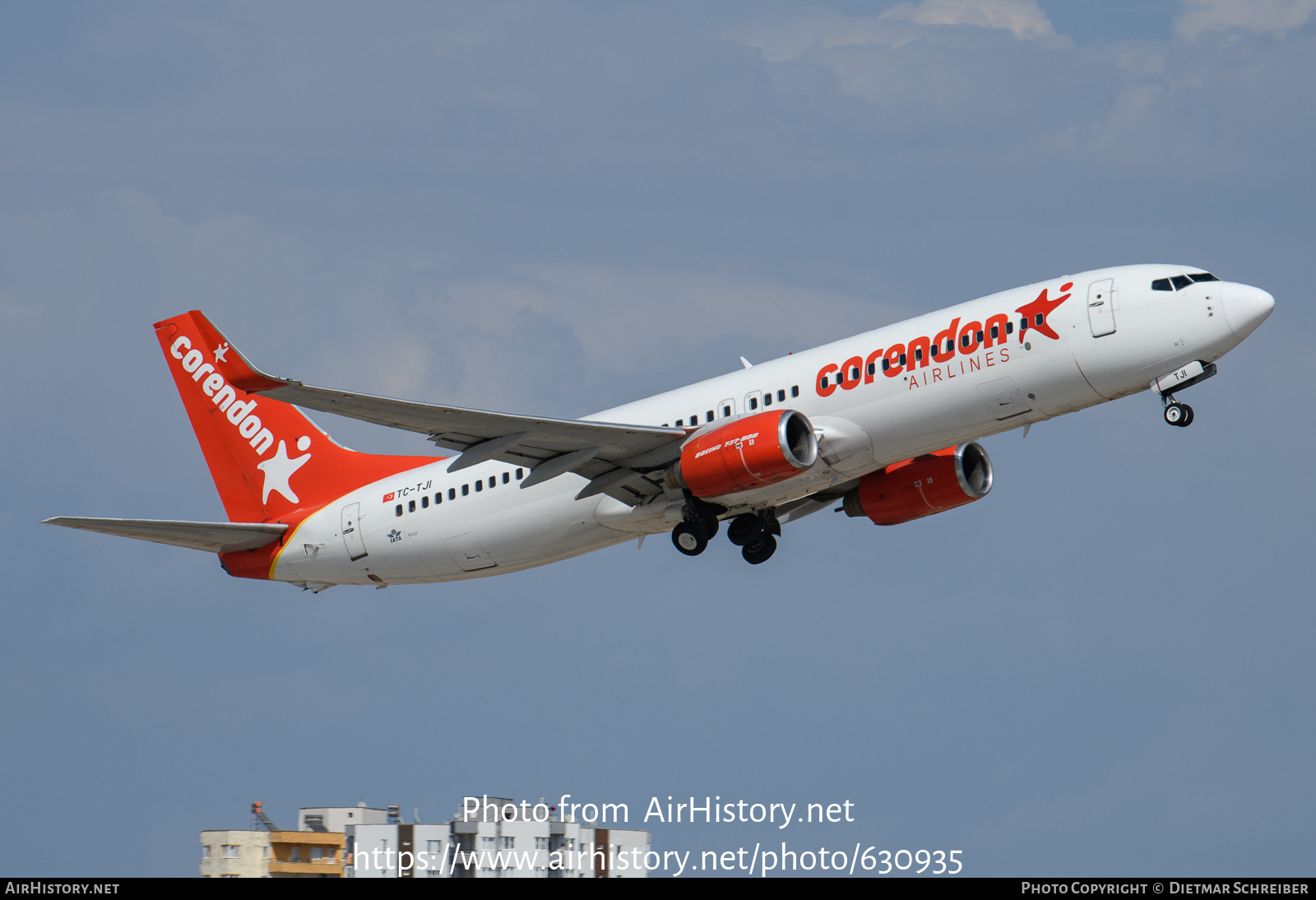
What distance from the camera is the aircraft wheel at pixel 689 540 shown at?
3822 centimetres

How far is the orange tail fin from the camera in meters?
44.8

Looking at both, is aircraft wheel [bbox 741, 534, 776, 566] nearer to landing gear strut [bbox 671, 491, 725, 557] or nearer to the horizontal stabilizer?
landing gear strut [bbox 671, 491, 725, 557]

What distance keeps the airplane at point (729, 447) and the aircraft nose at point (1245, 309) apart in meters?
0.05

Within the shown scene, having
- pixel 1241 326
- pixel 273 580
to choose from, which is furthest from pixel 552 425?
pixel 1241 326

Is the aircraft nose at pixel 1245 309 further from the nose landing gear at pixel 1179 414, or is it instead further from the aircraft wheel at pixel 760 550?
the aircraft wheel at pixel 760 550

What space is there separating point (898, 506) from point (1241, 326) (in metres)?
10.6

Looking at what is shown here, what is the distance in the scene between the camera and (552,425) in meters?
36.2

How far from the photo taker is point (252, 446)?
46594mm

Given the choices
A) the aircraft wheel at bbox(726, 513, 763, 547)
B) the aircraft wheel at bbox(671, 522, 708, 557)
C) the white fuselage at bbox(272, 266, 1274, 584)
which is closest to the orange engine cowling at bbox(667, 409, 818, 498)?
the white fuselage at bbox(272, 266, 1274, 584)

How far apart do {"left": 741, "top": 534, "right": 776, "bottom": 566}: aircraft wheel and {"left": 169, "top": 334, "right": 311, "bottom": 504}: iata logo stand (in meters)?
13.6

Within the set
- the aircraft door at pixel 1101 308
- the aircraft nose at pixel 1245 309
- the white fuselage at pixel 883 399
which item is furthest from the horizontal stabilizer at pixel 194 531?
the aircraft nose at pixel 1245 309
